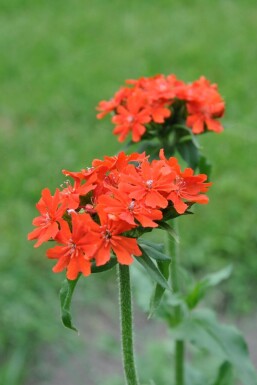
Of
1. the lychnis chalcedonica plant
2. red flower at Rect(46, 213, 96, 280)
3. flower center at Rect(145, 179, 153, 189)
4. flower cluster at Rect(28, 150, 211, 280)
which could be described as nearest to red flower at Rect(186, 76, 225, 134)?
the lychnis chalcedonica plant

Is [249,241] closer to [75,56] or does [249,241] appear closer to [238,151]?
[238,151]

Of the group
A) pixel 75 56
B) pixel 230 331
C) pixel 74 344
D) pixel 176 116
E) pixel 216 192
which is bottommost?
pixel 74 344

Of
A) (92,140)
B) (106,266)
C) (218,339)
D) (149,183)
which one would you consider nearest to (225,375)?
(218,339)

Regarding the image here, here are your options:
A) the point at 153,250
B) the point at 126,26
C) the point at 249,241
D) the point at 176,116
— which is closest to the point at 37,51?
the point at 126,26

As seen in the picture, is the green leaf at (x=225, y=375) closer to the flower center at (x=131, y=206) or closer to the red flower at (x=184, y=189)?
A: the red flower at (x=184, y=189)

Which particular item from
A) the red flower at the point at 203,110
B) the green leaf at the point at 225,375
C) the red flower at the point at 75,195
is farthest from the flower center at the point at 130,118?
the green leaf at the point at 225,375

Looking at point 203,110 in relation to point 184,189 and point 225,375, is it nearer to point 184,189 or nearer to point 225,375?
point 184,189
